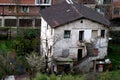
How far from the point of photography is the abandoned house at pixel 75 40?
49.4 metres

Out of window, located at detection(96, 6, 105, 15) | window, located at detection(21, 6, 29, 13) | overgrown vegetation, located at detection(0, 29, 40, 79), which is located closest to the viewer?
overgrown vegetation, located at detection(0, 29, 40, 79)

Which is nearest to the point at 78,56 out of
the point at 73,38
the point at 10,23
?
the point at 73,38

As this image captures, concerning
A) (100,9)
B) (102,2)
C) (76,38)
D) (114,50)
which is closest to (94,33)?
(76,38)

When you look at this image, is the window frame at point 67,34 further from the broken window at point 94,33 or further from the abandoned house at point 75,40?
the broken window at point 94,33

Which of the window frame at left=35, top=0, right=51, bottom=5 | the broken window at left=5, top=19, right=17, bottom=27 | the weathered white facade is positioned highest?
the window frame at left=35, top=0, right=51, bottom=5

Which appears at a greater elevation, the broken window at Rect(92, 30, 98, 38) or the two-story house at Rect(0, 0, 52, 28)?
the two-story house at Rect(0, 0, 52, 28)

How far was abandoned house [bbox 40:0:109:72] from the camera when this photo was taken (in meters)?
49.4

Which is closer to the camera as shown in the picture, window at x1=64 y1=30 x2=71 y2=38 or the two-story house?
window at x1=64 y1=30 x2=71 y2=38

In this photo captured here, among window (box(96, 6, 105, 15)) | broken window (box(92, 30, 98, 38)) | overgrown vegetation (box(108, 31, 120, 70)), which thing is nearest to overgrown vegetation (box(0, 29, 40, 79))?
broken window (box(92, 30, 98, 38))

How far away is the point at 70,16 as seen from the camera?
165ft

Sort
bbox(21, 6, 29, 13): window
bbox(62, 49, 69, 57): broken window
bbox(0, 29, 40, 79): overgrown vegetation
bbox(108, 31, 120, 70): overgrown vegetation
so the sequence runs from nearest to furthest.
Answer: bbox(0, 29, 40, 79): overgrown vegetation
bbox(62, 49, 69, 57): broken window
bbox(108, 31, 120, 70): overgrown vegetation
bbox(21, 6, 29, 13): window

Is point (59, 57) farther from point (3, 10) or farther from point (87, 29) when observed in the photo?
point (3, 10)

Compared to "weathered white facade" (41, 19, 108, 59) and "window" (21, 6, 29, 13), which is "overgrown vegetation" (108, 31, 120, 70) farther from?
"window" (21, 6, 29, 13)

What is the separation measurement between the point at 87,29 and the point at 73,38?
1783mm
